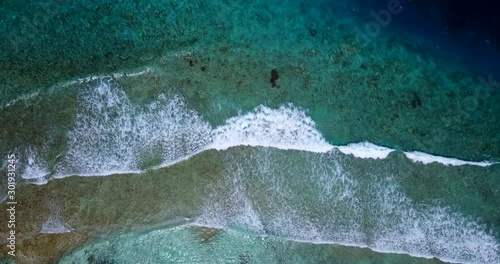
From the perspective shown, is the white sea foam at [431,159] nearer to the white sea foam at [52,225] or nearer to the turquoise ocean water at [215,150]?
the turquoise ocean water at [215,150]

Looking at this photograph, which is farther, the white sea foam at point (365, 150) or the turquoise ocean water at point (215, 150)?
the white sea foam at point (365, 150)

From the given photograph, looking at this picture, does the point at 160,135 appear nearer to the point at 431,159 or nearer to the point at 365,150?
the point at 365,150

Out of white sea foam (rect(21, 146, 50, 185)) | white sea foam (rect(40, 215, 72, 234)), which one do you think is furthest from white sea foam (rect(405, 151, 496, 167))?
white sea foam (rect(21, 146, 50, 185))

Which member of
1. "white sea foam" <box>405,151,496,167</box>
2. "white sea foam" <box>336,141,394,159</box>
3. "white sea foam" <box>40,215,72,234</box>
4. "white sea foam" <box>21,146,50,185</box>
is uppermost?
"white sea foam" <box>21,146,50,185</box>

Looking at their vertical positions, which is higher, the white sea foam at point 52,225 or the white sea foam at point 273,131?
the white sea foam at point 273,131

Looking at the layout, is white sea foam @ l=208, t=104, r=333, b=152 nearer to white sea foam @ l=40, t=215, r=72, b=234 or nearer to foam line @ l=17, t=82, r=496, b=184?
foam line @ l=17, t=82, r=496, b=184

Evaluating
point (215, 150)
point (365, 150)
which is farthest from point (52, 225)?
point (365, 150)

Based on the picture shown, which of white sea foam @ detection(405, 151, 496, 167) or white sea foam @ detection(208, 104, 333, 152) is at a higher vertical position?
white sea foam @ detection(208, 104, 333, 152)

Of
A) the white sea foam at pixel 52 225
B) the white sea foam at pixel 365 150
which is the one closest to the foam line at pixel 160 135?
the white sea foam at pixel 365 150

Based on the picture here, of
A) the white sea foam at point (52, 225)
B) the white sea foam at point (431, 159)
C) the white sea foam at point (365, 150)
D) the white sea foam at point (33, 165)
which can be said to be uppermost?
the white sea foam at point (33, 165)
